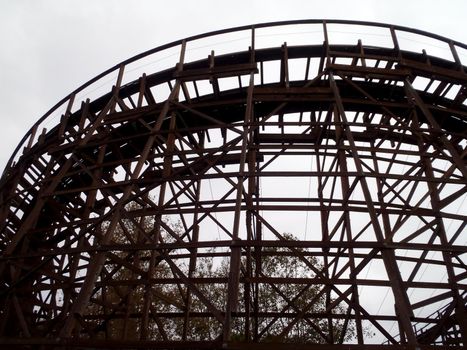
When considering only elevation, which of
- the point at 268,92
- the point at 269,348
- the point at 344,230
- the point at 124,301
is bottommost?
the point at 269,348

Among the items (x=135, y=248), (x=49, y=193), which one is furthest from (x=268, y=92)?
(x=49, y=193)

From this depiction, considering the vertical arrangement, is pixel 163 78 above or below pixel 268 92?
above

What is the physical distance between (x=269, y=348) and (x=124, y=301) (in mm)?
4202

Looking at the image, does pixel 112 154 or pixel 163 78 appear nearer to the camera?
pixel 163 78

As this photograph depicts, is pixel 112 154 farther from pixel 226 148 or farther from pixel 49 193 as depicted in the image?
pixel 226 148

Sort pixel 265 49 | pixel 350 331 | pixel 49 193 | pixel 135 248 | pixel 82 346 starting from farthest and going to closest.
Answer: pixel 350 331 < pixel 265 49 < pixel 49 193 < pixel 135 248 < pixel 82 346

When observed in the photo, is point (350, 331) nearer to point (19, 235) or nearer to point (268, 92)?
point (268, 92)

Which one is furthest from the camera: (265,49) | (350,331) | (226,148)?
(350,331)

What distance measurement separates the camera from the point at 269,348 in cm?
441

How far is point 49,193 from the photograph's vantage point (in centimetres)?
745

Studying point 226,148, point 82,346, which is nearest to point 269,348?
point 82,346

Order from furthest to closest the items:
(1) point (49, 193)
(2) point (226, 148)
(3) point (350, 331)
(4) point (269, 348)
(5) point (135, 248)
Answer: (3) point (350, 331), (1) point (49, 193), (2) point (226, 148), (5) point (135, 248), (4) point (269, 348)

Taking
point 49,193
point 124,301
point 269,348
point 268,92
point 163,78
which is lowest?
point 269,348

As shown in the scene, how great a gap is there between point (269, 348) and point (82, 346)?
2519 mm
